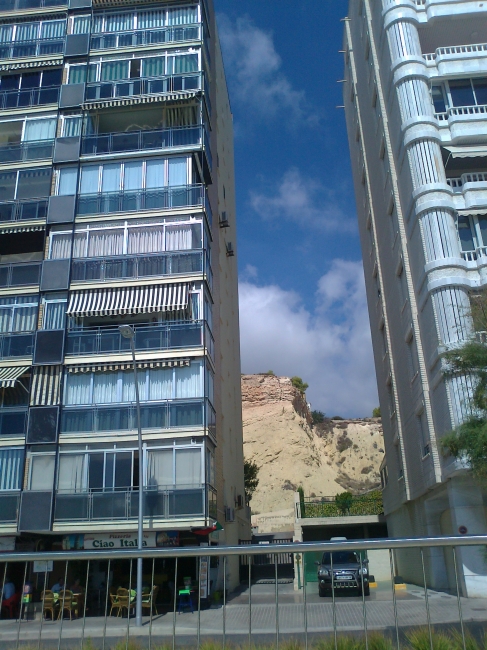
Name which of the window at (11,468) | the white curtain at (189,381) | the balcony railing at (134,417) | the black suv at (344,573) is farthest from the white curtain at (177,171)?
the black suv at (344,573)

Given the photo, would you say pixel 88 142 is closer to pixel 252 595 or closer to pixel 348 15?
pixel 348 15

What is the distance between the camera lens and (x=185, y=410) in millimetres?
21906

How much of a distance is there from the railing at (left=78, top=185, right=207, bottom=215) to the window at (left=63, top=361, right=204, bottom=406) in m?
6.84

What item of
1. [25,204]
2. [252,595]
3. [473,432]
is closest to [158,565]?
[252,595]

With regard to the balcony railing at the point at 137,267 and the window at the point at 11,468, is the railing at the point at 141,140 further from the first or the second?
the window at the point at 11,468

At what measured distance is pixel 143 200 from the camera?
82.4 feet

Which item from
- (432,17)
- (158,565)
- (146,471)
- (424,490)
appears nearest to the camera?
(158,565)

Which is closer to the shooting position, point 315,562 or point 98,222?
point 315,562

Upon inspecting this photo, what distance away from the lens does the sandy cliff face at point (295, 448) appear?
83.8 m

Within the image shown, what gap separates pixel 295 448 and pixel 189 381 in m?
66.5

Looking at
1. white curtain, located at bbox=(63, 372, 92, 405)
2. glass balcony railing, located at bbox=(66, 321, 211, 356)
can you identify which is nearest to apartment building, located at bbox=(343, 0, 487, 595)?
glass balcony railing, located at bbox=(66, 321, 211, 356)

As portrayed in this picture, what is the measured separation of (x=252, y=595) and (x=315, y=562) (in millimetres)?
874

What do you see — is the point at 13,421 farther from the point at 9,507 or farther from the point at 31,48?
the point at 31,48

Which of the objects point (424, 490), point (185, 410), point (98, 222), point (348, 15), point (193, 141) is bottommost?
point (424, 490)
